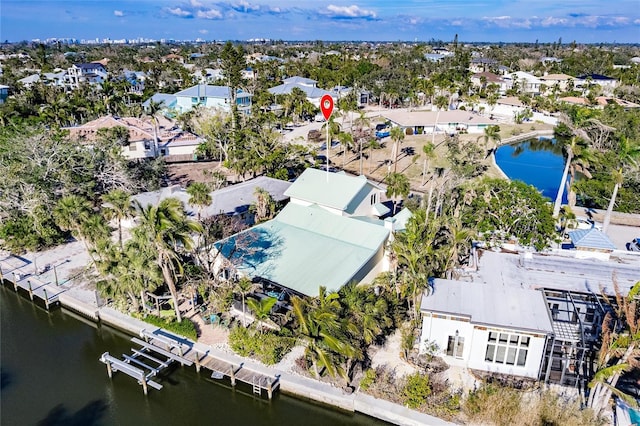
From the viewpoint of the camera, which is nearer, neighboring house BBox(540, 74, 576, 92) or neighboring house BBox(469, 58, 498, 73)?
neighboring house BBox(540, 74, 576, 92)

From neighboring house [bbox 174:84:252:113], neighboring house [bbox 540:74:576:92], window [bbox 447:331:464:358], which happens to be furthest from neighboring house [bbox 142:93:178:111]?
neighboring house [bbox 540:74:576:92]

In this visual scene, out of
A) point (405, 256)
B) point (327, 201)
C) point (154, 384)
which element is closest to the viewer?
point (154, 384)

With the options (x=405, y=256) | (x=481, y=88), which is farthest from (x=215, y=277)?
(x=481, y=88)

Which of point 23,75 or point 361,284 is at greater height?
point 23,75

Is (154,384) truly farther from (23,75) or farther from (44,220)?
(23,75)

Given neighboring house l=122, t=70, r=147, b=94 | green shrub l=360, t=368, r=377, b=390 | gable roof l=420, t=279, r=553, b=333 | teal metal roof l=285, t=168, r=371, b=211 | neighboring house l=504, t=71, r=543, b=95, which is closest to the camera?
gable roof l=420, t=279, r=553, b=333

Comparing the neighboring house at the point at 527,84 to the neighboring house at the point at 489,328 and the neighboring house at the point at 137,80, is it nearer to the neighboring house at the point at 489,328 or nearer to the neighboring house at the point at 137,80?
the neighboring house at the point at 137,80

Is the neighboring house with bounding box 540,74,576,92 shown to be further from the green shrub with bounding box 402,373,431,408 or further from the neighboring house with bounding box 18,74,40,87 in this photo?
the neighboring house with bounding box 18,74,40,87

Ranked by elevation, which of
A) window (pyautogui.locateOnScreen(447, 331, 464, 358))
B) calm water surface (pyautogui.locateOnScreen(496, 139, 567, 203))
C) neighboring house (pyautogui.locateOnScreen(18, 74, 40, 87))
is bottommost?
calm water surface (pyautogui.locateOnScreen(496, 139, 567, 203))
